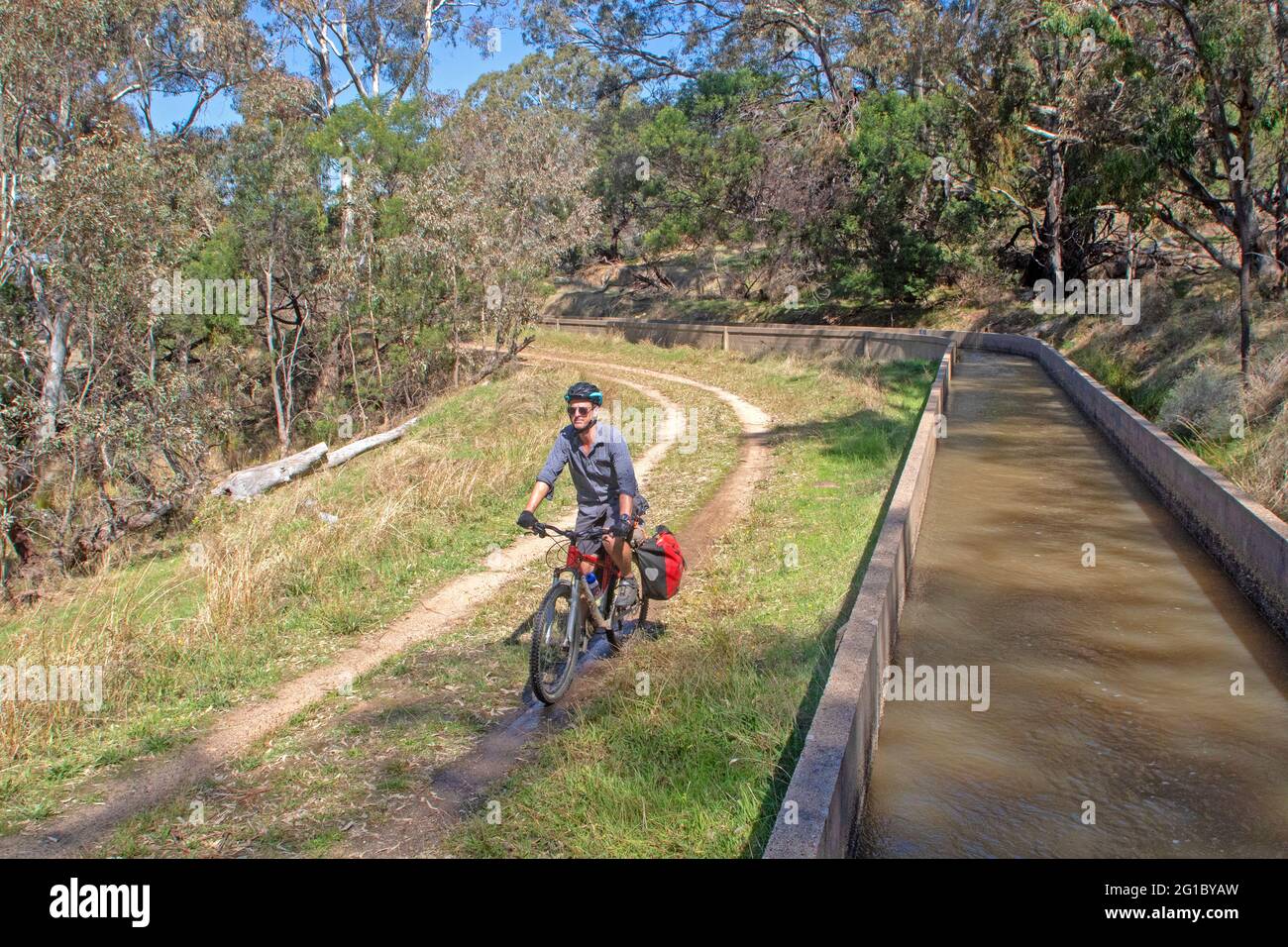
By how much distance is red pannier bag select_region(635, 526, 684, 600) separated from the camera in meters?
6.80

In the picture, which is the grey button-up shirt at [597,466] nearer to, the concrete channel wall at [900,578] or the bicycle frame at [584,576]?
the bicycle frame at [584,576]

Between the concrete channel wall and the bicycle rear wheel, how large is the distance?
1.64m

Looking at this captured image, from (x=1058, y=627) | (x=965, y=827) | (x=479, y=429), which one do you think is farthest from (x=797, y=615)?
(x=479, y=429)

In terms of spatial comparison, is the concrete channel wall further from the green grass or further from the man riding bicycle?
the man riding bicycle

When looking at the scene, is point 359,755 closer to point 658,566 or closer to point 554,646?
point 554,646

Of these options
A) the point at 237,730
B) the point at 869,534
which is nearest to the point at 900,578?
the point at 869,534

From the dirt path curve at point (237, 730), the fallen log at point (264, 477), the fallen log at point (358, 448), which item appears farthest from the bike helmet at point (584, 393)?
the fallen log at point (358, 448)

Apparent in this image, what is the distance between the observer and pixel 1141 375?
20.3m

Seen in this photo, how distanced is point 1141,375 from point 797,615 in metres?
15.5

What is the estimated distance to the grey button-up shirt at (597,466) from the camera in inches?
260

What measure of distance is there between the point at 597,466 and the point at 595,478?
0.09 meters

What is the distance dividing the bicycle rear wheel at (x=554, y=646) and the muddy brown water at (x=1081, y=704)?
6.36ft

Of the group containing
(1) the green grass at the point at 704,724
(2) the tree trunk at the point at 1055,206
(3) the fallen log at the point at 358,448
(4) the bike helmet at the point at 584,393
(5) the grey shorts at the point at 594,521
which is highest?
(2) the tree trunk at the point at 1055,206

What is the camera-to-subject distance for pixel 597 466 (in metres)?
6.75
